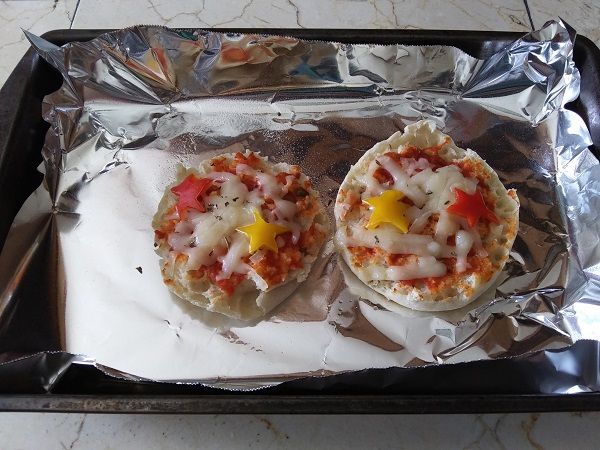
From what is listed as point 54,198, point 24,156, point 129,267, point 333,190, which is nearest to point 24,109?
point 24,156

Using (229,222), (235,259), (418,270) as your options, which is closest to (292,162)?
(229,222)

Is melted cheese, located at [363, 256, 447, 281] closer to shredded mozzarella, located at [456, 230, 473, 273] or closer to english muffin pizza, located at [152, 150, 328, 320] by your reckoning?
shredded mozzarella, located at [456, 230, 473, 273]

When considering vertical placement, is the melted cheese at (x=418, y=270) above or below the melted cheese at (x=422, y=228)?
below

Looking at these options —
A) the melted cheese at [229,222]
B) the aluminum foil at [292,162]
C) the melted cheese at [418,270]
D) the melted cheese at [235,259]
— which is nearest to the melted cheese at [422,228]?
the melted cheese at [418,270]

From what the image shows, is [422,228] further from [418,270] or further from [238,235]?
[238,235]

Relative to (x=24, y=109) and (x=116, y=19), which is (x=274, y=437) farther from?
(x=116, y=19)

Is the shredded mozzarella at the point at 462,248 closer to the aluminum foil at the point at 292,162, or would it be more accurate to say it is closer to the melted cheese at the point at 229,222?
the aluminum foil at the point at 292,162
